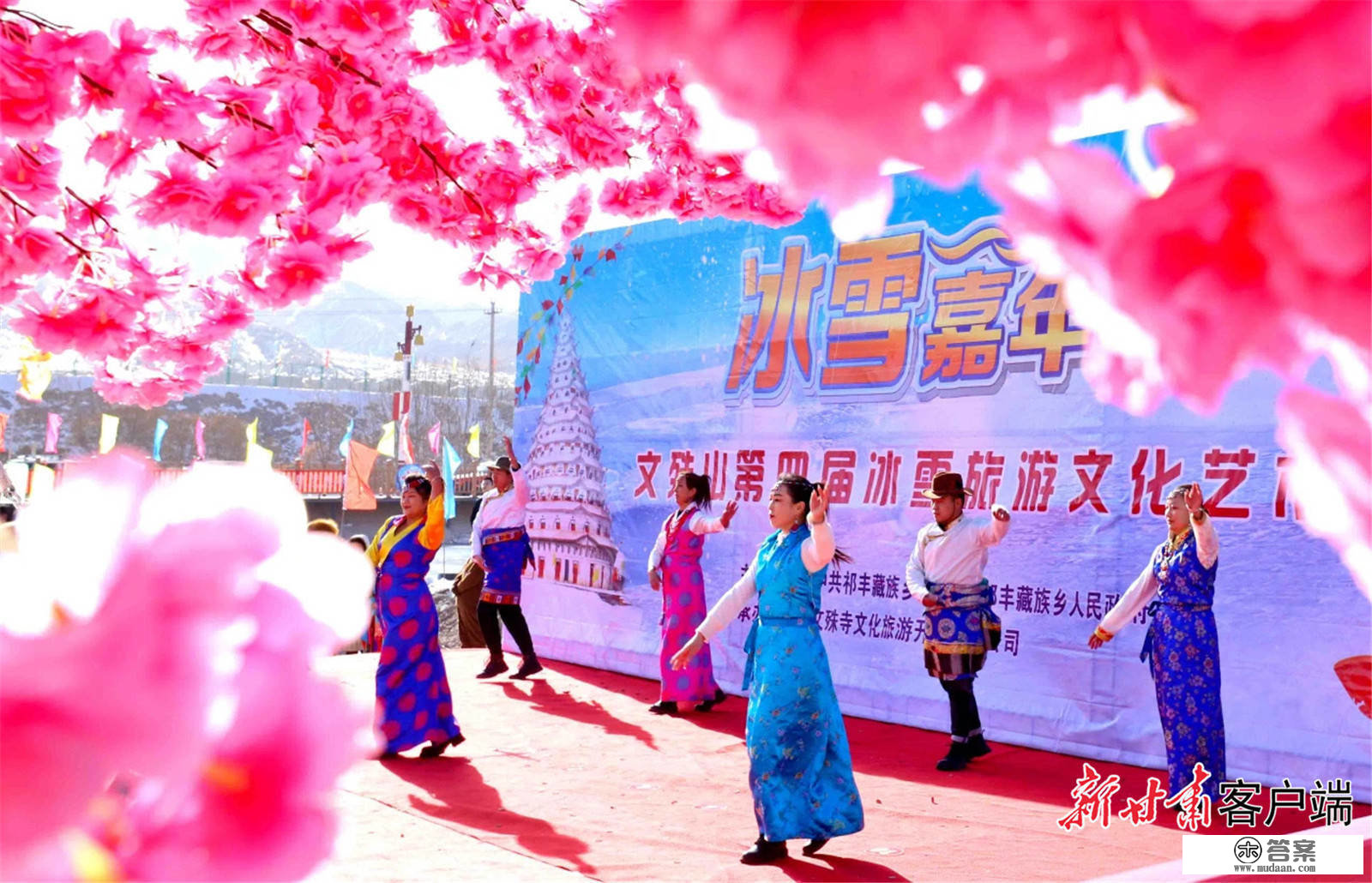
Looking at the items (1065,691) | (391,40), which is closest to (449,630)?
(1065,691)

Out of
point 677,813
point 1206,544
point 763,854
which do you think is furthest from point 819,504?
point 1206,544

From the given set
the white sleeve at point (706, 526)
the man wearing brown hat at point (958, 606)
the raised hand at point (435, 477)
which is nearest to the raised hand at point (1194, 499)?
the man wearing brown hat at point (958, 606)

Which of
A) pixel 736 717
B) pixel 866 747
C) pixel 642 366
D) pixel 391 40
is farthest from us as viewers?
pixel 642 366

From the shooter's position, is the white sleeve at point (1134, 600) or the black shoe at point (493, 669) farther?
the black shoe at point (493, 669)

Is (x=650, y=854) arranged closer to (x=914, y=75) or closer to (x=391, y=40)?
(x=391, y=40)

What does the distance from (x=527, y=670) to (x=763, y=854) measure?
4.29m

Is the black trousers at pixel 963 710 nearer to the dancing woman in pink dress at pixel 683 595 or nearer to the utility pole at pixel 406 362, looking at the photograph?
the dancing woman in pink dress at pixel 683 595

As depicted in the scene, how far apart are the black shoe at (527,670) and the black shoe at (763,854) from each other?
4200 millimetres

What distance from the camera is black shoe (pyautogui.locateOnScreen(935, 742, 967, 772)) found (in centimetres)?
519

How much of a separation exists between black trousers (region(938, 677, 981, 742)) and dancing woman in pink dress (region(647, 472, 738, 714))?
1757mm

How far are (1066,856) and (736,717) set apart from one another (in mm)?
2803

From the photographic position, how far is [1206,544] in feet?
14.1

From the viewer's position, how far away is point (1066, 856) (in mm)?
3898

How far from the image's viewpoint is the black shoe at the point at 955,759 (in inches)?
204
